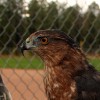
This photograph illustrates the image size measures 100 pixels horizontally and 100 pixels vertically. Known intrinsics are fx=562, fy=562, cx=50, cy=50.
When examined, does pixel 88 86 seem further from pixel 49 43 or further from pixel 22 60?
pixel 22 60

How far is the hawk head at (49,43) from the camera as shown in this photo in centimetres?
299

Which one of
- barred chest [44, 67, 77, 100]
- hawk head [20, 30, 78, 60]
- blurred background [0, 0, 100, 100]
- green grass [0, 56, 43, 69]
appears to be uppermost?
hawk head [20, 30, 78, 60]

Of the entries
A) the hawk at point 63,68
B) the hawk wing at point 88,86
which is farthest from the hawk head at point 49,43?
the hawk wing at point 88,86

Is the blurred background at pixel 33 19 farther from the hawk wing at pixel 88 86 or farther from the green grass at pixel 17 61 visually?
the hawk wing at pixel 88 86

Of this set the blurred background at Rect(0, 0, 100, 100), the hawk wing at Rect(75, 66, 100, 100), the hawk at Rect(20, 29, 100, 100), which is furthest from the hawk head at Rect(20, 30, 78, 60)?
the blurred background at Rect(0, 0, 100, 100)

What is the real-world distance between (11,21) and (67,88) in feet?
7.44

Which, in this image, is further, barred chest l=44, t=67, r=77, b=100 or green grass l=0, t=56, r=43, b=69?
green grass l=0, t=56, r=43, b=69

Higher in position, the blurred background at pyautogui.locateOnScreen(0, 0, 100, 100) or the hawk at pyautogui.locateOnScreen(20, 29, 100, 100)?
the hawk at pyautogui.locateOnScreen(20, 29, 100, 100)

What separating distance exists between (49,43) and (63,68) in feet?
0.51

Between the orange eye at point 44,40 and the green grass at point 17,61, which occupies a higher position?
the orange eye at point 44,40

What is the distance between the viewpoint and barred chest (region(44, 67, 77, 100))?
2938mm

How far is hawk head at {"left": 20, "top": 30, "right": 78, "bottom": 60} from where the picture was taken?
2.99 meters

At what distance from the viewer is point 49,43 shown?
120 inches

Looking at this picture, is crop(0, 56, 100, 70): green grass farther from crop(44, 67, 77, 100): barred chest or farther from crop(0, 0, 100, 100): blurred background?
crop(44, 67, 77, 100): barred chest
